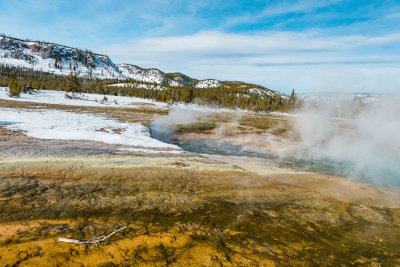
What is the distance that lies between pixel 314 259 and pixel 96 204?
325 inches

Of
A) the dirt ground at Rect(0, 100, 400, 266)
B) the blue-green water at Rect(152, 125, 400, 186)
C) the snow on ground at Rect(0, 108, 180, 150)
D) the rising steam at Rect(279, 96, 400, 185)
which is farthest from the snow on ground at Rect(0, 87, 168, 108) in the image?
the dirt ground at Rect(0, 100, 400, 266)

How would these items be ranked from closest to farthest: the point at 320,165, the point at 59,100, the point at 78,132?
the point at 320,165
the point at 78,132
the point at 59,100

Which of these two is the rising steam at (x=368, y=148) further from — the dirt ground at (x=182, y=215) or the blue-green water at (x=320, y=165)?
the dirt ground at (x=182, y=215)

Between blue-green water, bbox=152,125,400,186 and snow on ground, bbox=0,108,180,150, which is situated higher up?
snow on ground, bbox=0,108,180,150

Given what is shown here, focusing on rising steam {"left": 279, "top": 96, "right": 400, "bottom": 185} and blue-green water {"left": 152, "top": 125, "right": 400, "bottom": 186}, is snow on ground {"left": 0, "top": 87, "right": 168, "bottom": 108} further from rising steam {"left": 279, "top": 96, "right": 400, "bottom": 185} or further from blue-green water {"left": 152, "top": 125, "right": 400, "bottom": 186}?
rising steam {"left": 279, "top": 96, "right": 400, "bottom": 185}

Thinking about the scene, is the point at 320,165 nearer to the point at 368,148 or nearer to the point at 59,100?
the point at 368,148

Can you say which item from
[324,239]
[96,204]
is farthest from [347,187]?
[96,204]

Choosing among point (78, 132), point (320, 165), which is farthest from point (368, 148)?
point (78, 132)

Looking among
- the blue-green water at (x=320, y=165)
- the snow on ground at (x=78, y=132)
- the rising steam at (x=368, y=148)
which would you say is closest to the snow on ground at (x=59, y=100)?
the snow on ground at (x=78, y=132)

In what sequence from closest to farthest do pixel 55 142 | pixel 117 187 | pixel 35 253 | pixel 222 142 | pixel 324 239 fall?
pixel 35 253, pixel 324 239, pixel 117 187, pixel 55 142, pixel 222 142

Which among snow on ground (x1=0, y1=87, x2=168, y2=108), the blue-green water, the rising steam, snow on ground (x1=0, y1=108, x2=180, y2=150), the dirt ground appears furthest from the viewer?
snow on ground (x1=0, y1=87, x2=168, y2=108)

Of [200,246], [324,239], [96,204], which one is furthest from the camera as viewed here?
[96,204]

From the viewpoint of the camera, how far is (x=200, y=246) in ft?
32.2

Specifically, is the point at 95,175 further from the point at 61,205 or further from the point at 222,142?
the point at 222,142
